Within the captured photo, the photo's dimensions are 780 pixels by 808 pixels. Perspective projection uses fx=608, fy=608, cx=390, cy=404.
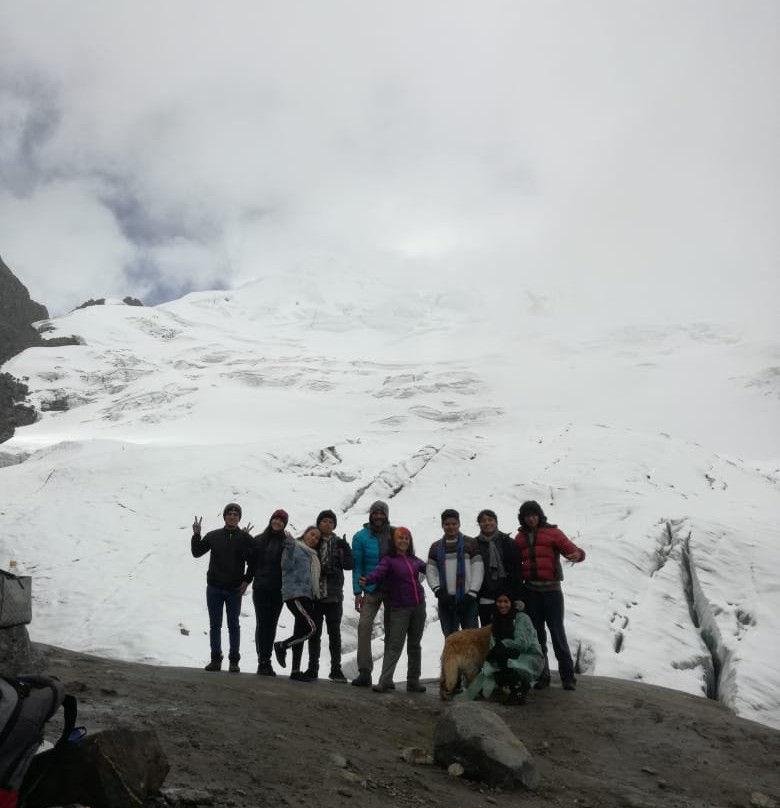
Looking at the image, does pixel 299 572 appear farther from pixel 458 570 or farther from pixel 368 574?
pixel 458 570

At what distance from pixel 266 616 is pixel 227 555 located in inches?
40.9

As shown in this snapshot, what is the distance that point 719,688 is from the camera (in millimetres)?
11617

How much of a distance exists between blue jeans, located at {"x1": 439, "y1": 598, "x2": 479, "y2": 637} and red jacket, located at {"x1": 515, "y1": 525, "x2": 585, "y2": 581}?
858 mm

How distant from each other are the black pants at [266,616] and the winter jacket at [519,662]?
2.87 meters

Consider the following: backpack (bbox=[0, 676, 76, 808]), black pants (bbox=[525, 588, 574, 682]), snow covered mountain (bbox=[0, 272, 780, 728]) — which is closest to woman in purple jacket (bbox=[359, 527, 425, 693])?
black pants (bbox=[525, 588, 574, 682])

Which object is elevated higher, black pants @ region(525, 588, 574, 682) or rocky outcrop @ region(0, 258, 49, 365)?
rocky outcrop @ region(0, 258, 49, 365)

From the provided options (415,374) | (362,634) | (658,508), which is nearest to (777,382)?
(415,374)

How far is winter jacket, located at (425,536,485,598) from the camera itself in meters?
8.53

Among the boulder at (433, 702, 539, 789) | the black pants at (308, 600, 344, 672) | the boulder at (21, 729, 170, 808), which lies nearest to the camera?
the boulder at (21, 729, 170, 808)

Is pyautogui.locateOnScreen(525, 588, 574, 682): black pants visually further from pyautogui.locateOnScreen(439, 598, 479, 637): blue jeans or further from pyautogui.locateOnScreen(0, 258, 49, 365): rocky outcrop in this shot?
pyautogui.locateOnScreen(0, 258, 49, 365): rocky outcrop

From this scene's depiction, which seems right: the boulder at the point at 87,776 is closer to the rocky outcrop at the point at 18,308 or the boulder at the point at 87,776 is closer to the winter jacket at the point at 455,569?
the winter jacket at the point at 455,569

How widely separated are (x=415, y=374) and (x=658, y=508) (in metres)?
46.1

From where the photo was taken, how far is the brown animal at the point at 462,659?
786 cm

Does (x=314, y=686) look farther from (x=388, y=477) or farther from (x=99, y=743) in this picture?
(x=388, y=477)
